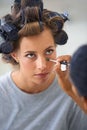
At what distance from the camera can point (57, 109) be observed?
979 mm

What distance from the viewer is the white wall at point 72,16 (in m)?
1.83

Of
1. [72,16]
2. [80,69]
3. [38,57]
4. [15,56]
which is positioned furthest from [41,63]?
[72,16]

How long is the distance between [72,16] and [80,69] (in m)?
1.40

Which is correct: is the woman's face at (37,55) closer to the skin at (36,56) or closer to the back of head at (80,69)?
the skin at (36,56)

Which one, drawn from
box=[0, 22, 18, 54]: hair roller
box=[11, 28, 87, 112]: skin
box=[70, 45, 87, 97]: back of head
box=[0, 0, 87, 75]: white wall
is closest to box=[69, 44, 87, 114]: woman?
box=[70, 45, 87, 97]: back of head

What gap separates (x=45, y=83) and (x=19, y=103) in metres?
0.12

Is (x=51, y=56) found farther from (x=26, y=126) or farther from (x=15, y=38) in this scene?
(x=26, y=126)

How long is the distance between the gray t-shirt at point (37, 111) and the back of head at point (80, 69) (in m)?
0.47

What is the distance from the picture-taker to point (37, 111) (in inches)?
38.2

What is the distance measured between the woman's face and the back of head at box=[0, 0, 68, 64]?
0.07ft

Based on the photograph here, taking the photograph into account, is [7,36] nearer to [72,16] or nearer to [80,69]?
[80,69]

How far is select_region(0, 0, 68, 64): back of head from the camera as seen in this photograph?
0.89 metres

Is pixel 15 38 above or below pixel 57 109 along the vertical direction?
above

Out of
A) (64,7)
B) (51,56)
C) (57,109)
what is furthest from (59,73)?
(64,7)
